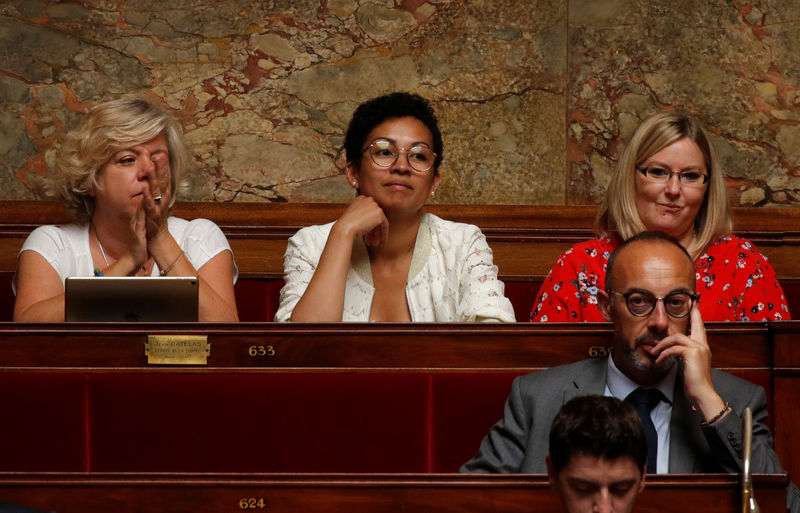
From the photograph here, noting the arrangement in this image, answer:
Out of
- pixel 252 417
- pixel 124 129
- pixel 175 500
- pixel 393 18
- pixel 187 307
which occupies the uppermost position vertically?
pixel 393 18

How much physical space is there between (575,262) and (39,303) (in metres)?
1.26

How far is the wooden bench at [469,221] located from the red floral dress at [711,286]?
2.12 ft

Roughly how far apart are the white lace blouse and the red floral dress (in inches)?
5.1

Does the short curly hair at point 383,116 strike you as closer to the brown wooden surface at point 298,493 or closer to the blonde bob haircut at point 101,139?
the blonde bob haircut at point 101,139

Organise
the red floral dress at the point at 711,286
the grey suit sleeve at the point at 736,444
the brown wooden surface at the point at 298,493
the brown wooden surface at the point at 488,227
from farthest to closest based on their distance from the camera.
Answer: the brown wooden surface at the point at 488,227 < the red floral dress at the point at 711,286 < the grey suit sleeve at the point at 736,444 < the brown wooden surface at the point at 298,493

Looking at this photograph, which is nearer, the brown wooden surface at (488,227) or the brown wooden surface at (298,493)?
the brown wooden surface at (298,493)

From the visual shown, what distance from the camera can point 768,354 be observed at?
7.61 feet

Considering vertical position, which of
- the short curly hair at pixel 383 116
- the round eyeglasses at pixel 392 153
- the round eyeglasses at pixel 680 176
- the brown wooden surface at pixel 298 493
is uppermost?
the short curly hair at pixel 383 116

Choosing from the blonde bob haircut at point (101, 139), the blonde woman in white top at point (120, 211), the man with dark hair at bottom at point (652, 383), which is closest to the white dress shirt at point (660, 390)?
the man with dark hair at bottom at point (652, 383)

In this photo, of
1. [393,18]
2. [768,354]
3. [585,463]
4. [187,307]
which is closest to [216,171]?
[393,18]

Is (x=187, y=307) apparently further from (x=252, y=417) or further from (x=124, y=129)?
(x=124, y=129)

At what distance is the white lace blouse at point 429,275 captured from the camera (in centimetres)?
279

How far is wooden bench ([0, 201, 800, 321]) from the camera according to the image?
135 inches

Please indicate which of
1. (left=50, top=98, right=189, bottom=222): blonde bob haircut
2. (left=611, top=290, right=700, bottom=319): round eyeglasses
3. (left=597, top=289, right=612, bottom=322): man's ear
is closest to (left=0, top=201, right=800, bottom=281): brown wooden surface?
(left=50, top=98, right=189, bottom=222): blonde bob haircut
